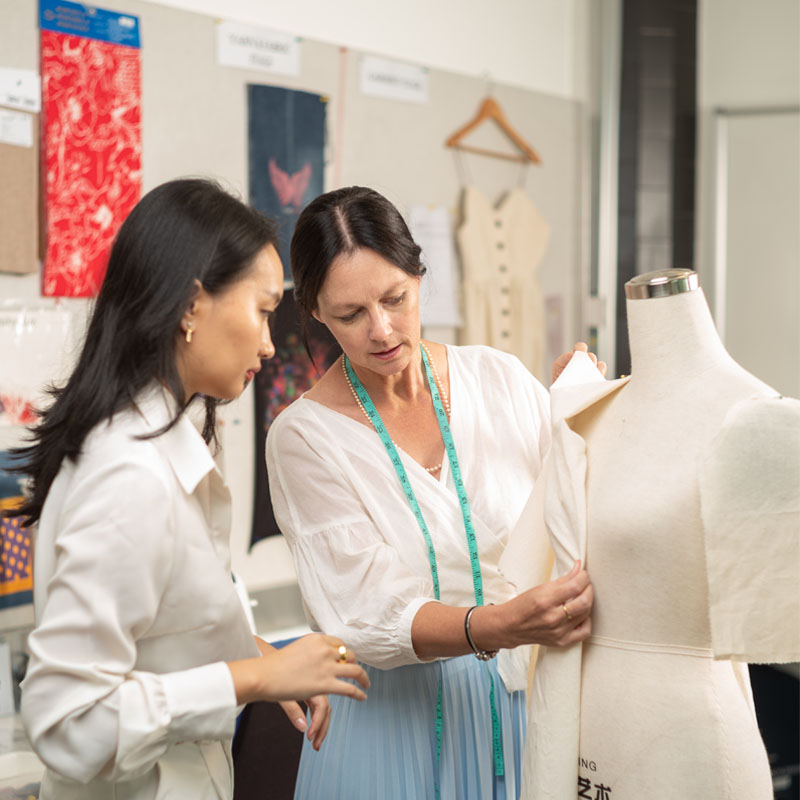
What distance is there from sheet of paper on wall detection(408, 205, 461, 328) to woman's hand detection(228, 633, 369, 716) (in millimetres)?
2095

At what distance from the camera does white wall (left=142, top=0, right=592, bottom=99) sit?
9.04 feet

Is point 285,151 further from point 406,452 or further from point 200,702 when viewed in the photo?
point 200,702

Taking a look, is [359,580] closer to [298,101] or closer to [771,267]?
[298,101]

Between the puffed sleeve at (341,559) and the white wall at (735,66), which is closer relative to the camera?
the puffed sleeve at (341,559)

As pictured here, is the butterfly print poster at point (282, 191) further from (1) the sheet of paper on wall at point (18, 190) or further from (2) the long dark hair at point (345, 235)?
(2) the long dark hair at point (345, 235)

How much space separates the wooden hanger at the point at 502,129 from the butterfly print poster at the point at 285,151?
0.58m

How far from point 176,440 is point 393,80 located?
7.43 ft

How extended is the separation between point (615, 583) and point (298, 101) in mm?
2037

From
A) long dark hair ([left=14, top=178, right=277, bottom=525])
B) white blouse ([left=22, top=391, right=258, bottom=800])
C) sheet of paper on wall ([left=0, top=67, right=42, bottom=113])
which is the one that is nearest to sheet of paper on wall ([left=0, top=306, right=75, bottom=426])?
sheet of paper on wall ([left=0, top=67, right=42, bottom=113])

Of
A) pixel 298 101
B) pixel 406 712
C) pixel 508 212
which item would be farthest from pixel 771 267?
pixel 406 712

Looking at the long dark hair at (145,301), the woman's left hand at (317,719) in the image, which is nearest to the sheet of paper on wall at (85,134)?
the long dark hair at (145,301)

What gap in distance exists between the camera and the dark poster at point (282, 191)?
8.70 ft

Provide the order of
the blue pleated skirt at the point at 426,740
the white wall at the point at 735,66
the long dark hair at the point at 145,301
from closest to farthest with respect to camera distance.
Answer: the long dark hair at the point at 145,301, the blue pleated skirt at the point at 426,740, the white wall at the point at 735,66

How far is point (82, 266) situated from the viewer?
7.70 feet
